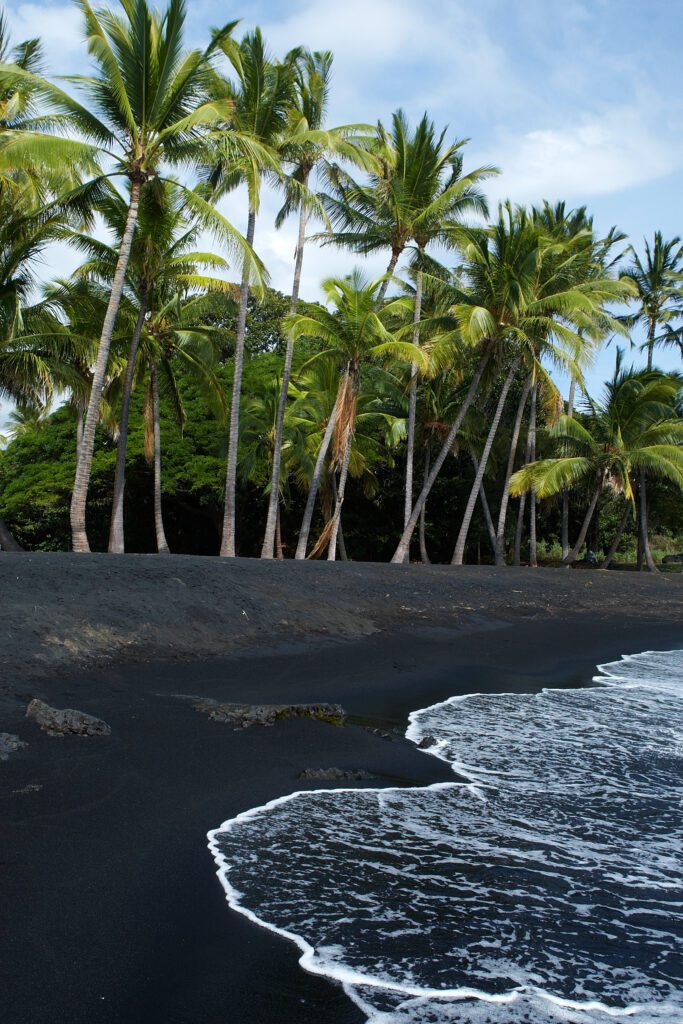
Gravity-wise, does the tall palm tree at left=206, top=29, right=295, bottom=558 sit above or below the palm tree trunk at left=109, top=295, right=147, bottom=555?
above

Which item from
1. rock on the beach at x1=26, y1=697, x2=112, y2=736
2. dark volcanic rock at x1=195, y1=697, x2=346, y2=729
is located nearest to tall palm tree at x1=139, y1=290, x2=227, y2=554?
dark volcanic rock at x1=195, y1=697, x2=346, y2=729

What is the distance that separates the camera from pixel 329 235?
64.2ft

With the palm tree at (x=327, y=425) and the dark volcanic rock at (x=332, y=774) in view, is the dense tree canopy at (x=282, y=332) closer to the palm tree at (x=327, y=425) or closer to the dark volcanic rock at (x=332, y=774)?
the palm tree at (x=327, y=425)

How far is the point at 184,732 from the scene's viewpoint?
5629 mm

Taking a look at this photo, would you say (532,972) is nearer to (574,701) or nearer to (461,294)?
(574,701)

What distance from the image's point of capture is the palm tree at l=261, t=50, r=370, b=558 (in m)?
17.2

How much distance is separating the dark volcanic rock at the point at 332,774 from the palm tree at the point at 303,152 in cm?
1229

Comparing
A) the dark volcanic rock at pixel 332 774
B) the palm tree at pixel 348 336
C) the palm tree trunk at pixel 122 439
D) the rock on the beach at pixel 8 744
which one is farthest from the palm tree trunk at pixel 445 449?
the rock on the beach at pixel 8 744

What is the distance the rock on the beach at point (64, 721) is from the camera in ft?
17.1

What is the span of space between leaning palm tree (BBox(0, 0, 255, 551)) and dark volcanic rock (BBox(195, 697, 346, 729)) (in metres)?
8.07

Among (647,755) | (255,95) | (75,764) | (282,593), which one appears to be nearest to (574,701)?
(647,755)

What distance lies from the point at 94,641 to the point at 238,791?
341 cm

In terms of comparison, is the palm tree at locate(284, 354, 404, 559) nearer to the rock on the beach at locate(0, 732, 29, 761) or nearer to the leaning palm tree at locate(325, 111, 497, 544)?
the leaning palm tree at locate(325, 111, 497, 544)

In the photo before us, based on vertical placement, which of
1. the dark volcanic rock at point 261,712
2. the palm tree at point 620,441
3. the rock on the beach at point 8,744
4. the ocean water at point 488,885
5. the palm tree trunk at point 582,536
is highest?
the palm tree at point 620,441
